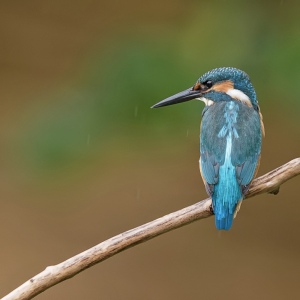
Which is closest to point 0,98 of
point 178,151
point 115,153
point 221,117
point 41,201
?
point 41,201

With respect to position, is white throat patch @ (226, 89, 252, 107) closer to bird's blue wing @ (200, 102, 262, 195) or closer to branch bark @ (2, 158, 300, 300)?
bird's blue wing @ (200, 102, 262, 195)

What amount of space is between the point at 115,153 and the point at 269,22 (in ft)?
2.28

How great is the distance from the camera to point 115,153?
3635 millimetres

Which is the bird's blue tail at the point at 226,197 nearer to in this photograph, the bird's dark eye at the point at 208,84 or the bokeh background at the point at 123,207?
the bird's dark eye at the point at 208,84

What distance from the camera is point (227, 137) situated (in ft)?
9.58

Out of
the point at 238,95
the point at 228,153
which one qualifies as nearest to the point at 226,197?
the point at 228,153

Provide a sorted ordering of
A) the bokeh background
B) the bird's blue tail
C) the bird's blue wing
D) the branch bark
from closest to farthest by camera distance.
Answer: the branch bark
the bird's blue tail
the bird's blue wing
the bokeh background

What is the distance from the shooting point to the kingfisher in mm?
2787

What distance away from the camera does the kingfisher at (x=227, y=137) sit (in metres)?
2.79

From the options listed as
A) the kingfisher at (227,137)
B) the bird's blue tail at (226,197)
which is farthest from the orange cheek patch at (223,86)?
the bird's blue tail at (226,197)

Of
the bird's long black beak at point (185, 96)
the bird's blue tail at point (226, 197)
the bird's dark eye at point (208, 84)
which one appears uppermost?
the bird's dark eye at point (208, 84)

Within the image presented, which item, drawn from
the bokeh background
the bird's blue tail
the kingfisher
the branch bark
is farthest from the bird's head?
the bokeh background

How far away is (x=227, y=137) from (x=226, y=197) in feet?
0.72

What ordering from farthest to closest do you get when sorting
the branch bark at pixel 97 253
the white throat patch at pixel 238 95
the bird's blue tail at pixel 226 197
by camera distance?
1. the white throat patch at pixel 238 95
2. the bird's blue tail at pixel 226 197
3. the branch bark at pixel 97 253
